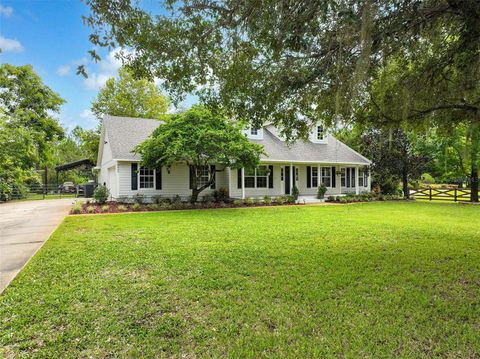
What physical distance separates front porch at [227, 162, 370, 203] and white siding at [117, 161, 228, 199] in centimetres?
218

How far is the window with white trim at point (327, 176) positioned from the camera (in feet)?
67.2

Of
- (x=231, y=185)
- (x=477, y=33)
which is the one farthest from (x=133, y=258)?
(x=231, y=185)

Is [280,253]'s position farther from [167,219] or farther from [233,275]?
[167,219]

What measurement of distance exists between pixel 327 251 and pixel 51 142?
33.1 m

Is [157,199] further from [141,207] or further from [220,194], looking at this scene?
[220,194]

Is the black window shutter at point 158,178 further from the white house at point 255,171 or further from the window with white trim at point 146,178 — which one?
the window with white trim at point 146,178

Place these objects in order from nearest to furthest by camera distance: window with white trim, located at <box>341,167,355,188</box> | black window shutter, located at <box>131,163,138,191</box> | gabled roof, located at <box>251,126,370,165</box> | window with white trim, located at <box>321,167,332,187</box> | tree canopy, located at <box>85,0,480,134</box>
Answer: tree canopy, located at <box>85,0,480,134</box> → black window shutter, located at <box>131,163,138,191</box> → gabled roof, located at <box>251,126,370,165</box> → window with white trim, located at <box>321,167,332,187</box> → window with white trim, located at <box>341,167,355,188</box>

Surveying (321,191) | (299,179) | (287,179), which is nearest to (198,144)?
(287,179)

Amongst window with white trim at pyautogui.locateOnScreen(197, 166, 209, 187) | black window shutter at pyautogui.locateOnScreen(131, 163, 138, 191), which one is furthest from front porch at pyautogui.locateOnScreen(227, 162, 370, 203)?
black window shutter at pyautogui.locateOnScreen(131, 163, 138, 191)

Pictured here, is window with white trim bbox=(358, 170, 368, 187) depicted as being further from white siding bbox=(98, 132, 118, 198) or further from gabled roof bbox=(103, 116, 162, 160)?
white siding bbox=(98, 132, 118, 198)

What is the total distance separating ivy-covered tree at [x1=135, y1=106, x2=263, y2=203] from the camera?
12789mm

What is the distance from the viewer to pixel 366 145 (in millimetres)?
21078

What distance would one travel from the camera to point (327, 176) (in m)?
20.6

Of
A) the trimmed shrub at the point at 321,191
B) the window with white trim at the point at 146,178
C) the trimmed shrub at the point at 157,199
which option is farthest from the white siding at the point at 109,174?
the trimmed shrub at the point at 321,191
